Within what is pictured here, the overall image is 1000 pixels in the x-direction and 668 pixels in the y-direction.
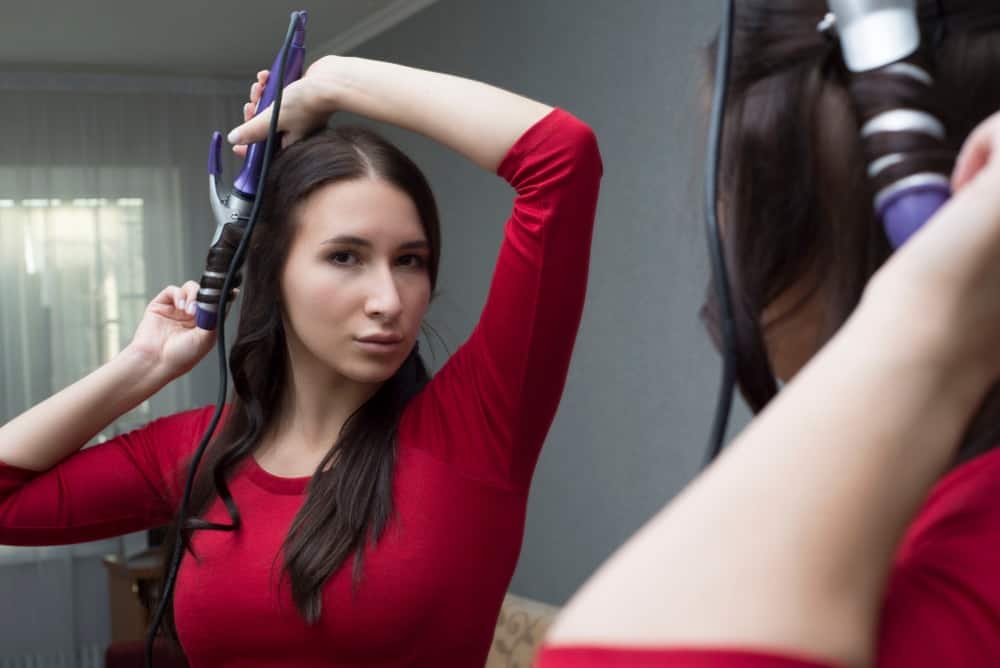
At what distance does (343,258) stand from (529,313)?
0.72 feet

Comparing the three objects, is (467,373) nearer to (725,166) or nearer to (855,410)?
(725,166)

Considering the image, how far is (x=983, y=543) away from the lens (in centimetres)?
37

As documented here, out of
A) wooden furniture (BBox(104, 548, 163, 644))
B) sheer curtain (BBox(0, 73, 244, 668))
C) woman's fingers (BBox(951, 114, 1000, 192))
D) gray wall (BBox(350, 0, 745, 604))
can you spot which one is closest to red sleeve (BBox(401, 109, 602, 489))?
woman's fingers (BBox(951, 114, 1000, 192))

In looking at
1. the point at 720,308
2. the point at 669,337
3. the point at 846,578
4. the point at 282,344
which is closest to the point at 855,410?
the point at 846,578

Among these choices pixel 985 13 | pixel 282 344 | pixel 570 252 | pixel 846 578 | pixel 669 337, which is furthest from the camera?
pixel 669 337

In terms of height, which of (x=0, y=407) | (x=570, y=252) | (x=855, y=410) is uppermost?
(x=855, y=410)

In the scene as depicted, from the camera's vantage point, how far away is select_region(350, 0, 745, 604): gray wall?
284 centimetres

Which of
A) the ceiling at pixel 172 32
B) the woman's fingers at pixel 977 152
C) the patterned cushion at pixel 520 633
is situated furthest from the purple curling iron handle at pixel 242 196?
the ceiling at pixel 172 32

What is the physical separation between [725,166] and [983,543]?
8.5 inches

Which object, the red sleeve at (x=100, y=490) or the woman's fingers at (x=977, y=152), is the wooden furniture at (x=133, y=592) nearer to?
the red sleeve at (x=100, y=490)

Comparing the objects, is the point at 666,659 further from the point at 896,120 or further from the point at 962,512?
the point at 896,120

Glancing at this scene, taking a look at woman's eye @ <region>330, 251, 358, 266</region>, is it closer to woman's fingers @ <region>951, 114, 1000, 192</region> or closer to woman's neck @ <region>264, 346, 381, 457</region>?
woman's neck @ <region>264, 346, 381, 457</region>

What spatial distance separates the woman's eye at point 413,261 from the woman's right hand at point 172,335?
0.32 meters

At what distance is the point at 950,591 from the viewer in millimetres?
362
